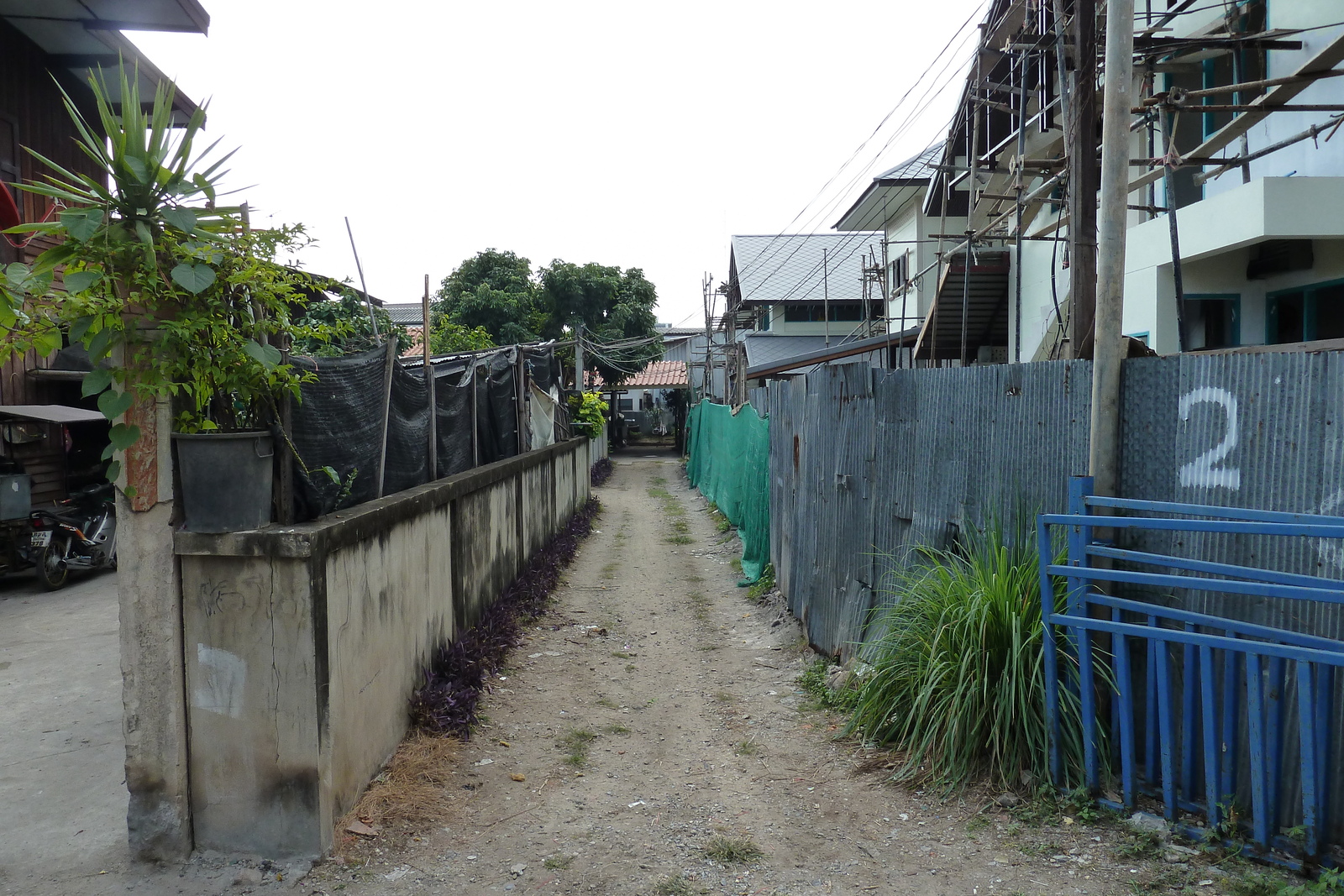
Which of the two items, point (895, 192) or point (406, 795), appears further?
point (895, 192)

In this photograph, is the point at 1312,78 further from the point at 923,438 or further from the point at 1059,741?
the point at 1059,741

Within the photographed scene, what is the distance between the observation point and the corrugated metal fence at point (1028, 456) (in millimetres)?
3039

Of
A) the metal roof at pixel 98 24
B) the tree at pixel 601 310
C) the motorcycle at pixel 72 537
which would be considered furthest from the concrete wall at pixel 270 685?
the tree at pixel 601 310

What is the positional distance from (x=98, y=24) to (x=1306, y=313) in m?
14.1

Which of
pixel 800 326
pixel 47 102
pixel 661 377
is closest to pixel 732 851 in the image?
pixel 47 102

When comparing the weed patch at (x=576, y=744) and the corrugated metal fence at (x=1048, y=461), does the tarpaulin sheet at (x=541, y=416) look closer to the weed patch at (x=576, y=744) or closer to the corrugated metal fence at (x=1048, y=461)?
the corrugated metal fence at (x=1048, y=461)

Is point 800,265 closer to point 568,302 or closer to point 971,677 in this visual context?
point 568,302

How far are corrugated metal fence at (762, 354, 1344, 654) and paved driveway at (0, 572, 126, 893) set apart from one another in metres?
4.25

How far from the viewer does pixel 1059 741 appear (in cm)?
370

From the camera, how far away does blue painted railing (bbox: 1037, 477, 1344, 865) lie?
9.50 feet

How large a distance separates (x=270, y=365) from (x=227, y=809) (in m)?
1.90

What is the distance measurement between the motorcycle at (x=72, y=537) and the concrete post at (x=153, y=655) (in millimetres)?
6196

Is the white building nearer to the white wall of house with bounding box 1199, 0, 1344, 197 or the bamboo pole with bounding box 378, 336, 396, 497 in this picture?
the white wall of house with bounding box 1199, 0, 1344, 197

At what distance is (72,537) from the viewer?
383 inches
